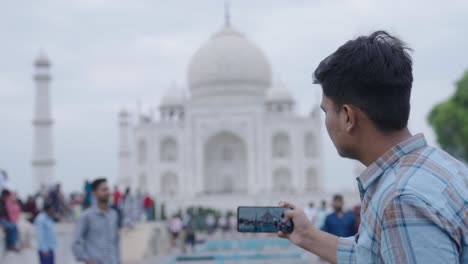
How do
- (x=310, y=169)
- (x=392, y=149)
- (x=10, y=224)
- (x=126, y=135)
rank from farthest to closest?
(x=126, y=135) < (x=310, y=169) < (x=10, y=224) < (x=392, y=149)

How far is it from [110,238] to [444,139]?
27545 millimetres

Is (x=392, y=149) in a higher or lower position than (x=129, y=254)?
higher

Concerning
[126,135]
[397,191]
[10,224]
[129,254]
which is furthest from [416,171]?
[126,135]

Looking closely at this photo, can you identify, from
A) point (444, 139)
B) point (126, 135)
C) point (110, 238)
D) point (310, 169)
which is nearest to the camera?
point (110, 238)

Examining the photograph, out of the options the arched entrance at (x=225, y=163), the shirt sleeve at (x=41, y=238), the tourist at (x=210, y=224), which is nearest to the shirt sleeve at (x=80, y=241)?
the shirt sleeve at (x=41, y=238)

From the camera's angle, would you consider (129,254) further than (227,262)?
Yes

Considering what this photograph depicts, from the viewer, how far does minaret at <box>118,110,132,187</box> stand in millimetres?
37984

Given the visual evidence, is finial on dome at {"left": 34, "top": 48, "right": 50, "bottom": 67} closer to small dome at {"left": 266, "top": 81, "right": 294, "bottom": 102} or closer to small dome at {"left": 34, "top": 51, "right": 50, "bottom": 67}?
small dome at {"left": 34, "top": 51, "right": 50, "bottom": 67}

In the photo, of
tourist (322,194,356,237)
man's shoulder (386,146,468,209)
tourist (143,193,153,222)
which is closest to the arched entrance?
tourist (143,193,153,222)

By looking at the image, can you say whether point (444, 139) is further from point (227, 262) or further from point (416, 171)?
point (416, 171)

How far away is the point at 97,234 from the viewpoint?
5.18 m

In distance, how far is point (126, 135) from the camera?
1507 inches

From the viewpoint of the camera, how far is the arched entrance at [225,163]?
3597 centimetres

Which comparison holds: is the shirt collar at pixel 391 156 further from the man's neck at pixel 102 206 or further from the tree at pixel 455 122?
the tree at pixel 455 122
